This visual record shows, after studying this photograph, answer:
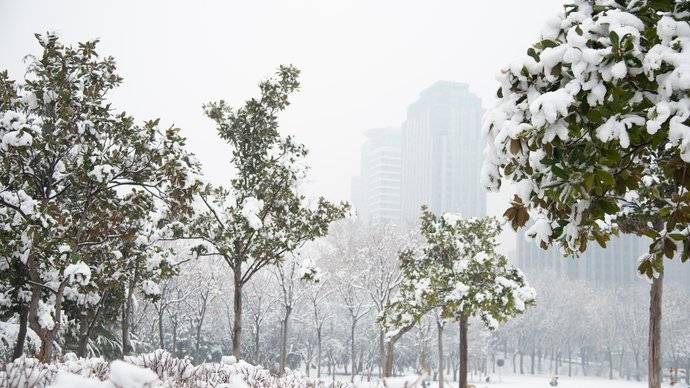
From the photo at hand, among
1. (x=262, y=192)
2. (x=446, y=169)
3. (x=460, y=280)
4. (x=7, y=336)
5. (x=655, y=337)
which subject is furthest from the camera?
(x=446, y=169)

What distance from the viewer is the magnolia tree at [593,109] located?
9.50 feet

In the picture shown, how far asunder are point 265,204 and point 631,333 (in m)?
54.3

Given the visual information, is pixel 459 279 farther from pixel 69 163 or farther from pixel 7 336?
pixel 7 336

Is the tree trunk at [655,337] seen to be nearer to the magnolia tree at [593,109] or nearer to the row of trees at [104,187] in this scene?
the magnolia tree at [593,109]

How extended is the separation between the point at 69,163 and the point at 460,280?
10754 millimetres

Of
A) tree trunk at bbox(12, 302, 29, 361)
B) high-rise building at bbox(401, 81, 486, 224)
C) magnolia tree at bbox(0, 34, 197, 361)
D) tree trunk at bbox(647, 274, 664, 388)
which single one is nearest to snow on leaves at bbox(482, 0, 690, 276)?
tree trunk at bbox(647, 274, 664, 388)

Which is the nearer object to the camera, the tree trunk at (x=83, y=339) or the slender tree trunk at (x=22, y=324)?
the slender tree trunk at (x=22, y=324)

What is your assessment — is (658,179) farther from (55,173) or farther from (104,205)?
(55,173)

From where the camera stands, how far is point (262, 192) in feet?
39.3

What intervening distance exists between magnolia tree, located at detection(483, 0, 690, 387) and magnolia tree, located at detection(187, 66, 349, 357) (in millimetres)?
8567

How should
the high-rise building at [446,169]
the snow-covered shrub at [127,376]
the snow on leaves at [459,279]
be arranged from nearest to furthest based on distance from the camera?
1. the snow-covered shrub at [127,376]
2. the snow on leaves at [459,279]
3. the high-rise building at [446,169]

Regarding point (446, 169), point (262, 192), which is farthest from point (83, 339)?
point (446, 169)

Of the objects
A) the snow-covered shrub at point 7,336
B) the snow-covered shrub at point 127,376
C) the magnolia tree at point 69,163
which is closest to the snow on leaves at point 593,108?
the snow-covered shrub at point 127,376

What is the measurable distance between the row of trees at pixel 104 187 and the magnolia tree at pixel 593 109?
6.37m
